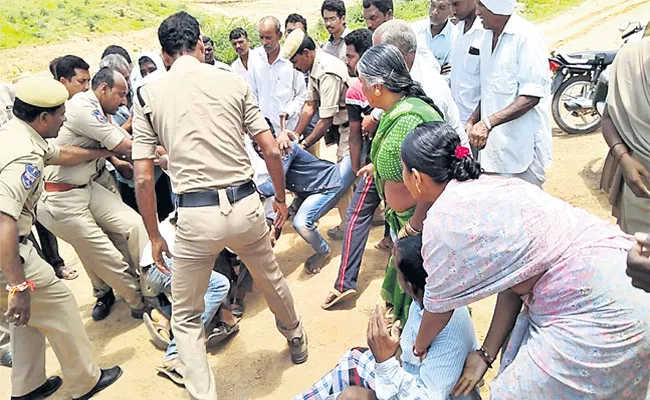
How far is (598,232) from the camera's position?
187cm

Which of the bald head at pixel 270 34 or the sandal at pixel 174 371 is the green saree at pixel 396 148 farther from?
the bald head at pixel 270 34

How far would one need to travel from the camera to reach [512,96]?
3.56 meters

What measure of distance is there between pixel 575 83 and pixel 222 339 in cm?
524

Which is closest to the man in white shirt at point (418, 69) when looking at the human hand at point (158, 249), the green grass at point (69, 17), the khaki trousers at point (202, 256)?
the khaki trousers at point (202, 256)

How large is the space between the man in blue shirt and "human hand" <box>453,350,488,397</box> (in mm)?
2482

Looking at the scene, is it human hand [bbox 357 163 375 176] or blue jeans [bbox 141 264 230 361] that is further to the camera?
blue jeans [bbox 141 264 230 361]

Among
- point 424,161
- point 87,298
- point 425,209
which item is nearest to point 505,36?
point 425,209

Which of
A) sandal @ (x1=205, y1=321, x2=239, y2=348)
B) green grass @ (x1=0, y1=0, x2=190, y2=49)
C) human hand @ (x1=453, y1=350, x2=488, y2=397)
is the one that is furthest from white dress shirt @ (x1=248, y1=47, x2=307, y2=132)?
green grass @ (x1=0, y1=0, x2=190, y2=49)

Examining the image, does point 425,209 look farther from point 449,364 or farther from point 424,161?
point 449,364

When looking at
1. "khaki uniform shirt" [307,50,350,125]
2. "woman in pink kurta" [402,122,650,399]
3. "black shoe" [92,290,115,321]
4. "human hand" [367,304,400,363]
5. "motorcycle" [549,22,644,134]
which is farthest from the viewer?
"motorcycle" [549,22,644,134]

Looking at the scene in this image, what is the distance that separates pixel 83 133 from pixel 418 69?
2243 mm

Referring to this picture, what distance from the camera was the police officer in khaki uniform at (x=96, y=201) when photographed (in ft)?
12.9

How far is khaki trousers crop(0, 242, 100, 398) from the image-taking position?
10.7 ft

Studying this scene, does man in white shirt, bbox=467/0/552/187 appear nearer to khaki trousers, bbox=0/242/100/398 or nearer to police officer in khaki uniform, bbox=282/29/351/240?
police officer in khaki uniform, bbox=282/29/351/240
